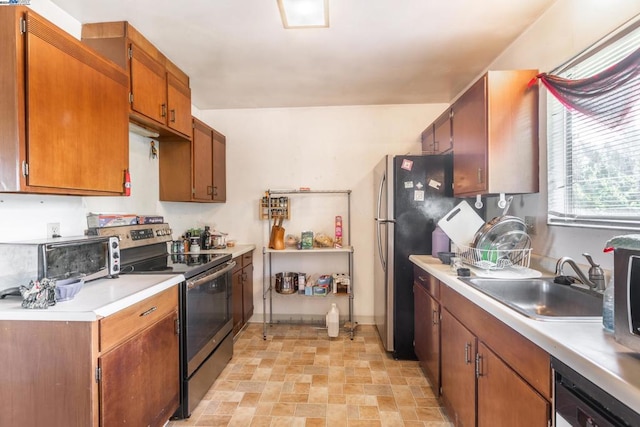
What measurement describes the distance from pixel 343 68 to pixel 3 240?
2.46 meters

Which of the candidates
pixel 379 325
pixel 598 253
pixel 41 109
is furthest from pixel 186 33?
pixel 379 325

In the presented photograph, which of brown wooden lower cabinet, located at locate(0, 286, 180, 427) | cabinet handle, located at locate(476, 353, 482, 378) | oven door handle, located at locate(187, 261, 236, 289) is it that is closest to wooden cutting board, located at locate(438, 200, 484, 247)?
cabinet handle, located at locate(476, 353, 482, 378)

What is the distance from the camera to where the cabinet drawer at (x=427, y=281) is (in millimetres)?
2018

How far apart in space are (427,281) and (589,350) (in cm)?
139

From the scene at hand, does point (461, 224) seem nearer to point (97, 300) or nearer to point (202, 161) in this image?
point (97, 300)

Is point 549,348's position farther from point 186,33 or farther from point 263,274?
point 263,274

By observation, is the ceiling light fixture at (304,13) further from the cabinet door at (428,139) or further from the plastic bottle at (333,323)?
the plastic bottle at (333,323)

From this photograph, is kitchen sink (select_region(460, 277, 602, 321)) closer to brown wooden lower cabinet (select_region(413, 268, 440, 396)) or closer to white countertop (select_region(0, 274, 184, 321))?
brown wooden lower cabinet (select_region(413, 268, 440, 396))

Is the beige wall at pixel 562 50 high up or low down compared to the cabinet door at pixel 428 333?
up

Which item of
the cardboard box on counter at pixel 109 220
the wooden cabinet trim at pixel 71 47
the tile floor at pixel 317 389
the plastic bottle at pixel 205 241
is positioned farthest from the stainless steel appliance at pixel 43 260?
the plastic bottle at pixel 205 241

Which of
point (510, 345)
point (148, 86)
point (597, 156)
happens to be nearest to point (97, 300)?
point (148, 86)

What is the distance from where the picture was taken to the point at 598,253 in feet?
4.82

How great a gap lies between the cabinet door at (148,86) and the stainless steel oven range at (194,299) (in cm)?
84

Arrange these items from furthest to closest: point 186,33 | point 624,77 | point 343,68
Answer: point 343,68
point 186,33
point 624,77
